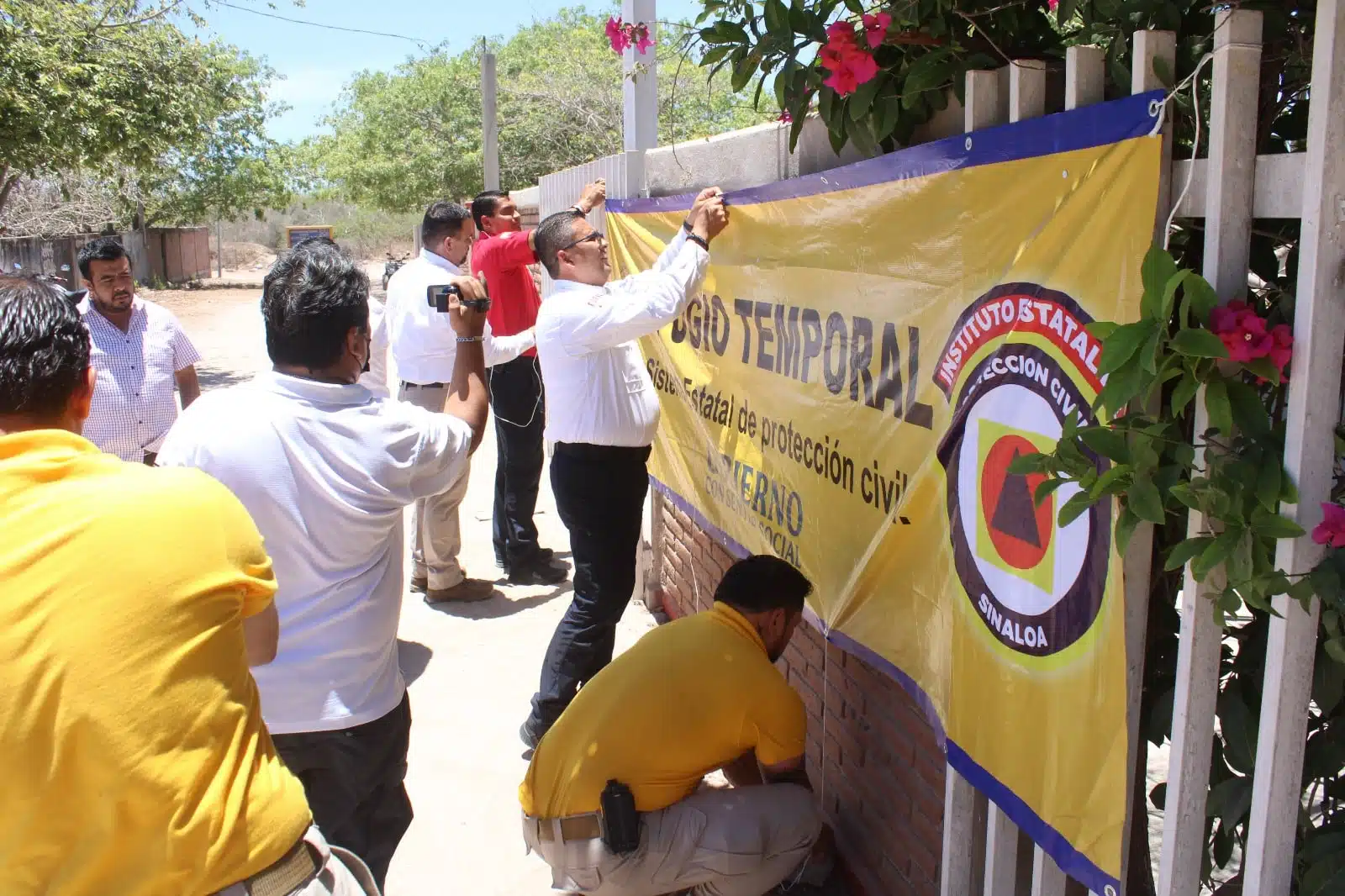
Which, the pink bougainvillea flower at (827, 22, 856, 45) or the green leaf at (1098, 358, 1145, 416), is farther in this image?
the pink bougainvillea flower at (827, 22, 856, 45)

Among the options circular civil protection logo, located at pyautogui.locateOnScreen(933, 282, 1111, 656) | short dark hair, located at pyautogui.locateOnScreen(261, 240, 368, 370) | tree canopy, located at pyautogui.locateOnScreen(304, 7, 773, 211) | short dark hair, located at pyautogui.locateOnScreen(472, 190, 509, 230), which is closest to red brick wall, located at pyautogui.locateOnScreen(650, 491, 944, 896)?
circular civil protection logo, located at pyautogui.locateOnScreen(933, 282, 1111, 656)

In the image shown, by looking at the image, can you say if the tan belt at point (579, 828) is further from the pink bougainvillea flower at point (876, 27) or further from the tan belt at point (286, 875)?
the pink bougainvillea flower at point (876, 27)

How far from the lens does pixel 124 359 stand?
4.70m

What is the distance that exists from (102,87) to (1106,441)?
11813 millimetres

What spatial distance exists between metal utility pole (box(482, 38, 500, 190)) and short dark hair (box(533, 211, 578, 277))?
32.5ft

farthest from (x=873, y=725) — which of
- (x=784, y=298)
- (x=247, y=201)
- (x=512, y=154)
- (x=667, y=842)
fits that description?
(x=247, y=201)

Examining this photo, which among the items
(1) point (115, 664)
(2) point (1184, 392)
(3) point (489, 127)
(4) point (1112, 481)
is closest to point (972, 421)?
(4) point (1112, 481)

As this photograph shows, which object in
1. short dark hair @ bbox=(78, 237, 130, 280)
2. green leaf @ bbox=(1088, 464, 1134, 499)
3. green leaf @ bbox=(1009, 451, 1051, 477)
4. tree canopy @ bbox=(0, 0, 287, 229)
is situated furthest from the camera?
tree canopy @ bbox=(0, 0, 287, 229)

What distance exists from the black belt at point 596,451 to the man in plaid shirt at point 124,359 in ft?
5.70

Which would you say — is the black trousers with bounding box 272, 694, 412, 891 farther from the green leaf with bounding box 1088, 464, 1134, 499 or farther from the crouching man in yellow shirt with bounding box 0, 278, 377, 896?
the green leaf with bounding box 1088, 464, 1134, 499

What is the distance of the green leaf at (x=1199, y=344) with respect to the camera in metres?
1.51

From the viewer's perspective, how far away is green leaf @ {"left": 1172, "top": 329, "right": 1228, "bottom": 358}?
1512 millimetres

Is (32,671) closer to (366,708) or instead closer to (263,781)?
(263,781)

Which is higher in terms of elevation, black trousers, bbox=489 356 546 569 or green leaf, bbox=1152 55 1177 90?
green leaf, bbox=1152 55 1177 90
